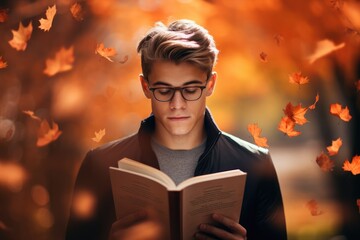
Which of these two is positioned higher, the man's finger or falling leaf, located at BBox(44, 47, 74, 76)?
falling leaf, located at BBox(44, 47, 74, 76)

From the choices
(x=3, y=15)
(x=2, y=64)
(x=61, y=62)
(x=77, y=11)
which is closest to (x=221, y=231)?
(x=61, y=62)

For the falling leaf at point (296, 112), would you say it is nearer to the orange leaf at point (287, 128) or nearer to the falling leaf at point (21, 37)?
the orange leaf at point (287, 128)

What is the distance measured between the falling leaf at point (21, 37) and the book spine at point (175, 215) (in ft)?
5.01

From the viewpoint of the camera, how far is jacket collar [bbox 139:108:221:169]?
94.7 inches

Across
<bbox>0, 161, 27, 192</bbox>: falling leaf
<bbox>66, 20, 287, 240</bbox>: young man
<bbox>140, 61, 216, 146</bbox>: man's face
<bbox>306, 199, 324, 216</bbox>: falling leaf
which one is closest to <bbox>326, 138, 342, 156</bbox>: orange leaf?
<bbox>306, 199, 324, 216</bbox>: falling leaf

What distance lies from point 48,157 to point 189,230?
1.21 meters

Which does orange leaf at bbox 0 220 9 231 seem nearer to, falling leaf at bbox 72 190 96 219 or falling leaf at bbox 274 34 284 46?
falling leaf at bbox 72 190 96 219

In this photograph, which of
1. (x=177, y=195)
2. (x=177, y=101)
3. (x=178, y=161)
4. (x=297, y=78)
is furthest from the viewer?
(x=297, y=78)

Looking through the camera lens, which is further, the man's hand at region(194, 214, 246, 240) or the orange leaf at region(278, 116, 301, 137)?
the orange leaf at region(278, 116, 301, 137)

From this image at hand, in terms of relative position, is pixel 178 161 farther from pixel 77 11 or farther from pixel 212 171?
pixel 77 11

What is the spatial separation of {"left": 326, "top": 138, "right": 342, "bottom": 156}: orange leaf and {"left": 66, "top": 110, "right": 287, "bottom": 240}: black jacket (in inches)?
23.9

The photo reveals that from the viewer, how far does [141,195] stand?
2.04 meters

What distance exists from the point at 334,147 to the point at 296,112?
0.32 metres

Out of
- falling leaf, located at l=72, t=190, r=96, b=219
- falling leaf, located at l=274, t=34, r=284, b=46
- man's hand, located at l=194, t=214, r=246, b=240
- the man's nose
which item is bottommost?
man's hand, located at l=194, t=214, r=246, b=240
